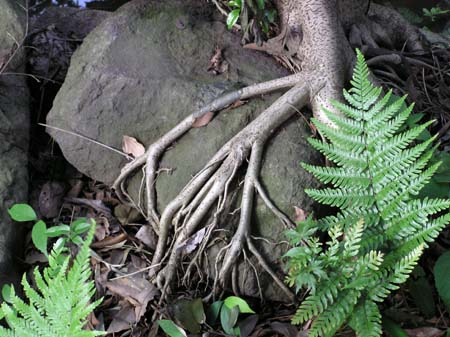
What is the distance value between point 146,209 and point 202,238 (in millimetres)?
606

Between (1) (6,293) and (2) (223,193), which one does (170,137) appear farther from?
(1) (6,293)

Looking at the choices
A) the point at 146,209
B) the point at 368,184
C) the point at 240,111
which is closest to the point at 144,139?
the point at 146,209

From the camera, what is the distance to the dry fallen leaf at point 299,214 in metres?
3.16

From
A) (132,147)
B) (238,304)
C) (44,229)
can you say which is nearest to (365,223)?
(238,304)

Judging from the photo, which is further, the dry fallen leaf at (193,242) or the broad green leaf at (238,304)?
the dry fallen leaf at (193,242)

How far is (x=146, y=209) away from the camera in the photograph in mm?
3602

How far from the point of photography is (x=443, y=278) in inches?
106

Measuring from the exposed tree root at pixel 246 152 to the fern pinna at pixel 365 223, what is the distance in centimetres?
56

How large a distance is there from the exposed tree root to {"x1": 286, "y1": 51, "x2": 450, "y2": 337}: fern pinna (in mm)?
560

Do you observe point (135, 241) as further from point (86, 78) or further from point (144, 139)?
point (86, 78)

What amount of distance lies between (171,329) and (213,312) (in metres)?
0.31

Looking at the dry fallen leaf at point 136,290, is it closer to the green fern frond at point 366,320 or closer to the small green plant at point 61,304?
the small green plant at point 61,304

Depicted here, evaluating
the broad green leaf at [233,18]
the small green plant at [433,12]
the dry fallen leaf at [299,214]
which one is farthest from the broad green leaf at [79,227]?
the small green plant at [433,12]

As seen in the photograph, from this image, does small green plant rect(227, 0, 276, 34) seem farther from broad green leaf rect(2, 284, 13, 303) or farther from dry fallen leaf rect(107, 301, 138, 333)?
broad green leaf rect(2, 284, 13, 303)
